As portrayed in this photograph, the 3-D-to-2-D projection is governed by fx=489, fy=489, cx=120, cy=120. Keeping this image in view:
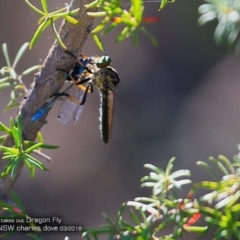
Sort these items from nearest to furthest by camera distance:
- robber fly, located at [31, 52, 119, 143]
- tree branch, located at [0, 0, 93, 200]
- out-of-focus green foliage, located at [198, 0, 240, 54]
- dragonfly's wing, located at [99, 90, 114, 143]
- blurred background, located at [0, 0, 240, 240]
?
out-of-focus green foliage, located at [198, 0, 240, 54]
tree branch, located at [0, 0, 93, 200]
robber fly, located at [31, 52, 119, 143]
dragonfly's wing, located at [99, 90, 114, 143]
blurred background, located at [0, 0, 240, 240]

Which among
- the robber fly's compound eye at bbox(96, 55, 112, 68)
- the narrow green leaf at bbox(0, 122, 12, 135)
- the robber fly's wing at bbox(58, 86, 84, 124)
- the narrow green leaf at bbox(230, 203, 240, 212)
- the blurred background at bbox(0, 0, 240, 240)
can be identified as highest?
the blurred background at bbox(0, 0, 240, 240)

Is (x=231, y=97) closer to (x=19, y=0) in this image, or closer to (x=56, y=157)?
(x=56, y=157)

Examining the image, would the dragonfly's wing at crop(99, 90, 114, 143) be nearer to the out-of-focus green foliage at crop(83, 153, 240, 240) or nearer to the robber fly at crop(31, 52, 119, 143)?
the robber fly at crop(31, 52, 119, 143)

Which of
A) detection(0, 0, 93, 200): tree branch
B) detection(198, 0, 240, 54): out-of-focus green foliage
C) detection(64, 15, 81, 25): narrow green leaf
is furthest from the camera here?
detection(0, 0, 93, 200): tree branch

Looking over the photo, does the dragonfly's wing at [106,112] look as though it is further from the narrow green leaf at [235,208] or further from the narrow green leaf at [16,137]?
the narrow green leaf at [235,208]

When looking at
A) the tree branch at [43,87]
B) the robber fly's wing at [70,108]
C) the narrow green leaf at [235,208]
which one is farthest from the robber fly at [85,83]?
the narrow green leaf at [235,208]

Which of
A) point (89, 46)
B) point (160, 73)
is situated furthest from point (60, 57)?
point (160, 73)

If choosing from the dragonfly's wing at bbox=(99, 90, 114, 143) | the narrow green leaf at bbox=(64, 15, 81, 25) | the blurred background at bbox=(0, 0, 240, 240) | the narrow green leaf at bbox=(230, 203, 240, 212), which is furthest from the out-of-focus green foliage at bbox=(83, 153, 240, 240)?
the blurred background at bbox=(0, 0, 240, 240)
